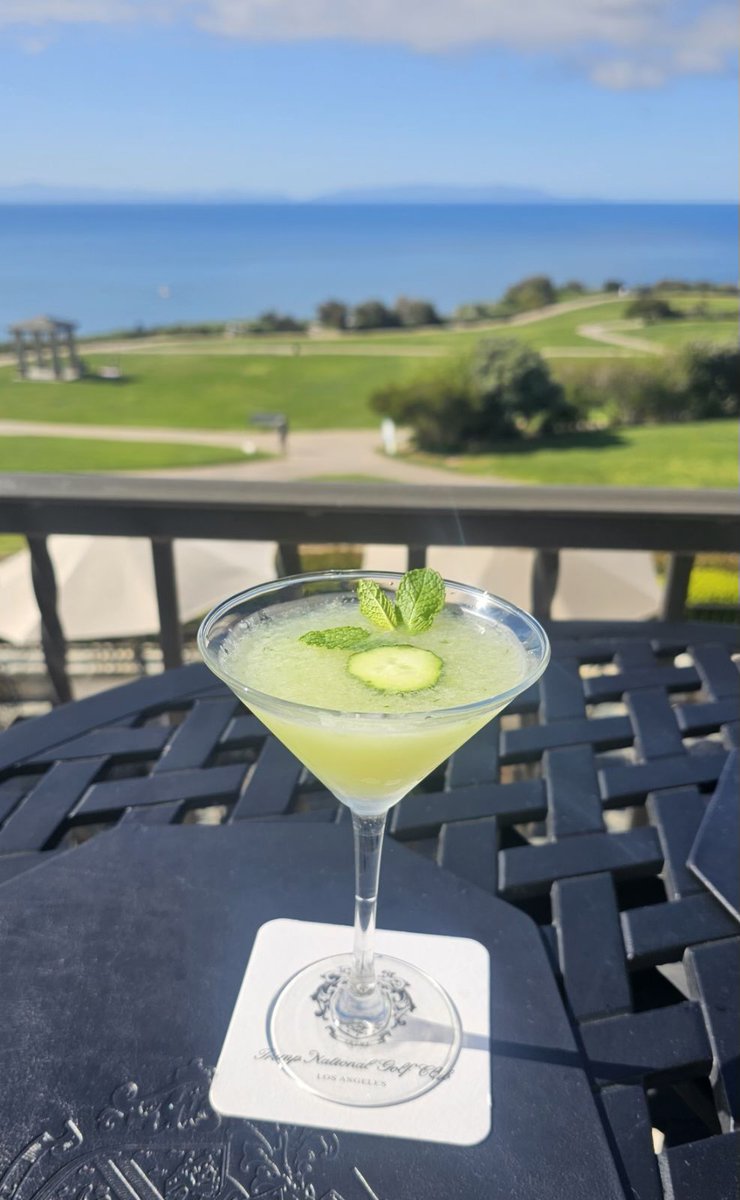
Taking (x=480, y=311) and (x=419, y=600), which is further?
(x=480, y=311)

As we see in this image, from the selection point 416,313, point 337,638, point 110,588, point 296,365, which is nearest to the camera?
point 337,638

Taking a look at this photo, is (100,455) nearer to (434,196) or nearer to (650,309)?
(650,309)

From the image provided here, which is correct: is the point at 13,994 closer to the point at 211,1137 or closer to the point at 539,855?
the point at 211,1137

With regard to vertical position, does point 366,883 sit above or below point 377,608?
below

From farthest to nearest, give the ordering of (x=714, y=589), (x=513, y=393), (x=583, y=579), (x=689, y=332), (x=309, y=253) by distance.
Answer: (x=309, y=253), (x=689, y=332), (x=513, y=393), (x=714, y=589), (x=583, y=579)

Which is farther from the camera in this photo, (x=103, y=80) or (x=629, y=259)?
(x=629, y=259)

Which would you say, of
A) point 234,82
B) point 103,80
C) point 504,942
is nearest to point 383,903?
point 504,942

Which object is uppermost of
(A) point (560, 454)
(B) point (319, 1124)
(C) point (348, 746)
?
(C) point (348, 746)

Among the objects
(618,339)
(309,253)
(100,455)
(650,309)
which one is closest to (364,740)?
(100,455)

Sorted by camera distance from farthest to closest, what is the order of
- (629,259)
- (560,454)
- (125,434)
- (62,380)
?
(629,259) < (62,380) < (125,434) < (560,454)
